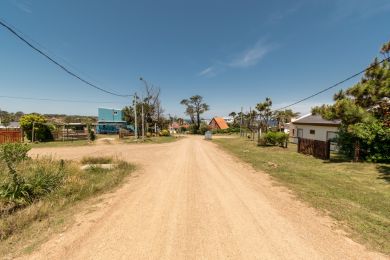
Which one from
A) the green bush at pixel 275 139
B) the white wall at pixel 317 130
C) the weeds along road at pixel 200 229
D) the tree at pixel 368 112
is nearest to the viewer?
the weeds along road at pixel 200 229

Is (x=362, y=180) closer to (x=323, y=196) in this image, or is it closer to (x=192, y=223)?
(x=323, y=196)

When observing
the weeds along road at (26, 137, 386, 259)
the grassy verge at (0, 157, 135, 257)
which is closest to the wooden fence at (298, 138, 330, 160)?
the weeds along road at (26, 137, 386, 259)

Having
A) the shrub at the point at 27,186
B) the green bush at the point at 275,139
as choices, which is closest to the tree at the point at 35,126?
the shrub at the point at 27,186

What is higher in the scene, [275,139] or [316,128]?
[316,128]

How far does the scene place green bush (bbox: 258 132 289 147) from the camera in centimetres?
2266

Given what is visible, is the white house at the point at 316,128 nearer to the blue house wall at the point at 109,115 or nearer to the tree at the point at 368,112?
the tree at the point at 368,112

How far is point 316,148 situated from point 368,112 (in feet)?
14.8

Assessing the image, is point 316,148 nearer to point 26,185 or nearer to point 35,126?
point 26,185

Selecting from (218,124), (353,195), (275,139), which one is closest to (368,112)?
(353,195)

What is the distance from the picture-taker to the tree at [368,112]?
12195 millimetres

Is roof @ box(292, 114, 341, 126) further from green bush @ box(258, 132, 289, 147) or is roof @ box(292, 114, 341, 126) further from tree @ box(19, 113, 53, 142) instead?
tree @ box(19, 113, 53, 142)

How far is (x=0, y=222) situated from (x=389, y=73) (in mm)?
17755

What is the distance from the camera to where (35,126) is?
25.5 meters

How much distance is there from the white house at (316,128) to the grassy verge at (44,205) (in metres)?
19.3
